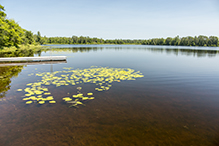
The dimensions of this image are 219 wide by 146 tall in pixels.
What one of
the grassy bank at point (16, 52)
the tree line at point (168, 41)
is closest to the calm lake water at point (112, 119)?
the grassy bank at point (16, 52)

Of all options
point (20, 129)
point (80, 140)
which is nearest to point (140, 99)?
point (80, 140)

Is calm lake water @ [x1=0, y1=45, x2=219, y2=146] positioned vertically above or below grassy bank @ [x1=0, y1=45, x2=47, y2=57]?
below

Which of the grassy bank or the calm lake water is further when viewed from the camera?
the grassy bank

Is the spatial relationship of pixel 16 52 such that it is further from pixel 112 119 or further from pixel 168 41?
pixel 168 41

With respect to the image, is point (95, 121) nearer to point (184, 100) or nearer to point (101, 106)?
point (101, 106)

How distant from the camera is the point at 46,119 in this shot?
4820 millimetres

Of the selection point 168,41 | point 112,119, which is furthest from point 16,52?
point 168,41

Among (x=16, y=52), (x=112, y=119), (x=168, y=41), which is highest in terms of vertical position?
(x=168, y=41)

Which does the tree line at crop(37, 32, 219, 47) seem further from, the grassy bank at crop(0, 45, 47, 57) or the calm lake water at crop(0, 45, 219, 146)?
the calm lake water at crop(0, 45, 219, 146)

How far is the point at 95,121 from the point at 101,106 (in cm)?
116

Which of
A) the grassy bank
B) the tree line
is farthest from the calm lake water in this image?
the tree line

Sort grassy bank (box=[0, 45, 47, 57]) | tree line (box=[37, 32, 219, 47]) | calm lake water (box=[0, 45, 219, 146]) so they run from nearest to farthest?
calm lake water (box=[0, 45, 219, 146]), grassy bank (box=[0, 45, 47, 57]), tree line (box=[37, 32, 219, 47])

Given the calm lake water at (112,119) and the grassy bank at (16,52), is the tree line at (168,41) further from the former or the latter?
the calm lake water at (112,119)

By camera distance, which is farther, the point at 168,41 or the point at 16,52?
the point at 168,41
